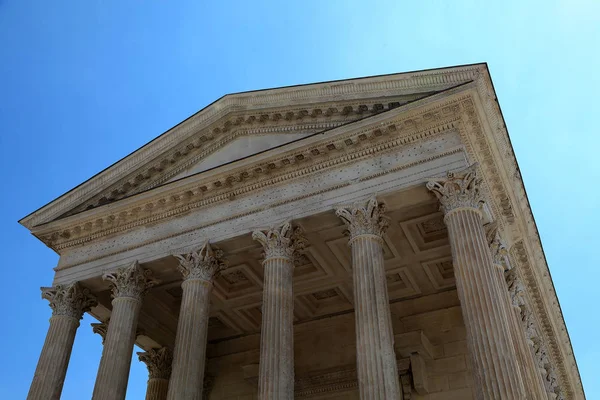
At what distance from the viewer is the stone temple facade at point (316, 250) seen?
1454 cm

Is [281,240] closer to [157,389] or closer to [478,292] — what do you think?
[478,292]

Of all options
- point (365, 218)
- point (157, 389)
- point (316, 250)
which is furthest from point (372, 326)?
point (157, 389)

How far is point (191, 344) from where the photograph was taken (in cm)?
1603

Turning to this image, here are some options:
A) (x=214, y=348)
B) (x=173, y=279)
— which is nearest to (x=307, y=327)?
(x=214, y=348)

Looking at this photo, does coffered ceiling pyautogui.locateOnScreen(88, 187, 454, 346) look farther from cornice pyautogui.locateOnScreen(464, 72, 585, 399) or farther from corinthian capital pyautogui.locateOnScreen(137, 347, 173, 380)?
cornice pyautogui.locateOnScreen(464, 72, 585, 399)

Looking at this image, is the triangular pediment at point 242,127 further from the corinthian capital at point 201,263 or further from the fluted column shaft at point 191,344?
the fluted column shaft at point 191,344

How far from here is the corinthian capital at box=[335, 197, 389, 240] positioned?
15422 millimetres

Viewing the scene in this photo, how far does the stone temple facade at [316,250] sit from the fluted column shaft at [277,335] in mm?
43

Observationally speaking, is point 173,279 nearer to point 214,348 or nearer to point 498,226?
point 214,348

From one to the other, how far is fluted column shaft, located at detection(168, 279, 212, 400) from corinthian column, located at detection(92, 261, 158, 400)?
1802mm

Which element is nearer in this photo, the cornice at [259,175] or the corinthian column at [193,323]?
the corinthian column at [193,323]

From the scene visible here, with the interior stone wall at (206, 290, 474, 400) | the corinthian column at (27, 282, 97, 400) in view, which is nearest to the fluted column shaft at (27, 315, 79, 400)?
the corinthian column at (27, 282, 97, 400)

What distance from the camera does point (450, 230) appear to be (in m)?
14.6

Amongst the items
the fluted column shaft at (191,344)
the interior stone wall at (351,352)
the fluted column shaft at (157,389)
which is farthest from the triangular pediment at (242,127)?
the interior stone wall at (351,352)
